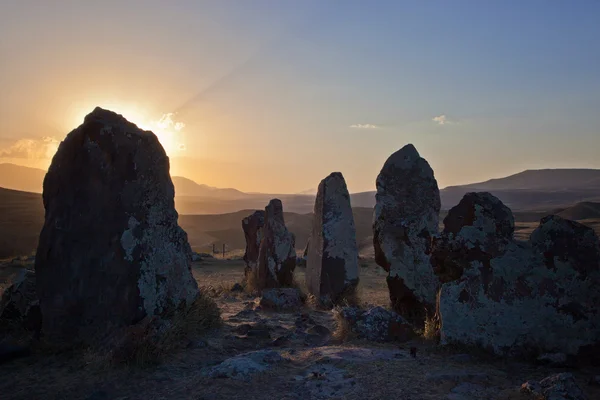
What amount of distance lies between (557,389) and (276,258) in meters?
9.50

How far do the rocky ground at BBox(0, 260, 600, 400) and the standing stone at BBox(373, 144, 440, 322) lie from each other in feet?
6.61

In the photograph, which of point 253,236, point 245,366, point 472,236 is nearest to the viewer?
point 245,366

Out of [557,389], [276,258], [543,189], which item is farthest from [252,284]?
[543,189]

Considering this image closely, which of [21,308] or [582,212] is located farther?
[582,212]

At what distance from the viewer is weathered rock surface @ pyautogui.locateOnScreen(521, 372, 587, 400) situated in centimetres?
416

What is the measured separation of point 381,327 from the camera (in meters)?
7.27

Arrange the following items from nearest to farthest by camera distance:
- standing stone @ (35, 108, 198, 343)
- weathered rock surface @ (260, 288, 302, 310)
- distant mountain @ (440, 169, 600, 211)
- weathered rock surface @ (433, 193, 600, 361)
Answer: weathered rock surface @ (433, 193, 600, 361) → standing stone @ (35, 108, 198, 343) → weathered rock surface @ (260, 288, 302, 310) → distant mountain @ (440, 169, 600, 211)

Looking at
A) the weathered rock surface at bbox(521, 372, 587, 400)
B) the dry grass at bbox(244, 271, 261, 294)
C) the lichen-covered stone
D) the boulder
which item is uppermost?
the lichen-covered stone

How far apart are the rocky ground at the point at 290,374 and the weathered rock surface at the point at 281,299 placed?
10.8 feet

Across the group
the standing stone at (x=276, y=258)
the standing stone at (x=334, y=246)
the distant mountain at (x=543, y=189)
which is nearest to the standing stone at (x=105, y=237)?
the standing stone at (x=334, y=246)

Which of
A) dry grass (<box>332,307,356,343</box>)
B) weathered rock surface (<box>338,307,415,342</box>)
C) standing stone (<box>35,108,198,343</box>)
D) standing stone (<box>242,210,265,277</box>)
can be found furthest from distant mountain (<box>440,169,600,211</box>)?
standing stone (<box>35,108,198,343</box>)

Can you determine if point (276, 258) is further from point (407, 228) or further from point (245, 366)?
point (245, 366)

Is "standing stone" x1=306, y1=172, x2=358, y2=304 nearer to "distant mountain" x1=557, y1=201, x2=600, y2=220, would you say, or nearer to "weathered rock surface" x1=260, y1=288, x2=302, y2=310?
"weathered rock surface" x1=260, y1=288, x2=302, y2=310

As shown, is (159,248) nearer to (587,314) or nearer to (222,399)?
(222,399)
